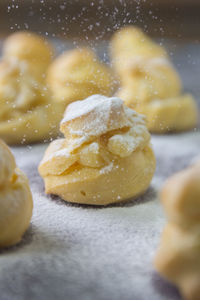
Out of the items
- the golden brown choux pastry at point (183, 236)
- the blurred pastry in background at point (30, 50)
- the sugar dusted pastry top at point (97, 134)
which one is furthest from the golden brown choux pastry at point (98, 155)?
the golden brown choux pastry at point (183, 236)

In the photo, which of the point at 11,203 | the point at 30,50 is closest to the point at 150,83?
the point at 30,50

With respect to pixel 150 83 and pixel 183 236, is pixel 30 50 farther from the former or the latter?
pixel 183 236

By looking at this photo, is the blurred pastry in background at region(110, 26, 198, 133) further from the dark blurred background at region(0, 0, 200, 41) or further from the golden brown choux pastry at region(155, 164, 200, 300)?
the golden brown choux pastry at region(155, 164, 200, 300)

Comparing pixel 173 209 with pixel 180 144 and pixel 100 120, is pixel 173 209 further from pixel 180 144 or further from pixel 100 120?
pixel 180 144

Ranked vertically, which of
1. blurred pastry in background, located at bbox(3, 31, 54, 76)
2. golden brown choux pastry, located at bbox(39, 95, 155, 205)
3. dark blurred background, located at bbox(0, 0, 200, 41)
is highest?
dark blurred background, located at bbox(0, 0, 200, 41)

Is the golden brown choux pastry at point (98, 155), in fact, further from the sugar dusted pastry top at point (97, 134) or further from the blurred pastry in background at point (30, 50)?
the blurred pastry in background at point (30, 50)

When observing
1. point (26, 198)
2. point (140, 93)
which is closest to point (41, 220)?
point (26, 198)

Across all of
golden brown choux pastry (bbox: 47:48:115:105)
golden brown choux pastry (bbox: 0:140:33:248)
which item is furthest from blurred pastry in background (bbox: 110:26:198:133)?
golden brown choux pastry (bbox: 0:140:33:248)
